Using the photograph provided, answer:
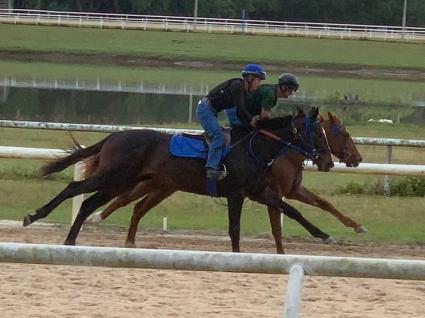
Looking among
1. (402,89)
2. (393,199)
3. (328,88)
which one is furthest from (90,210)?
(402,89)

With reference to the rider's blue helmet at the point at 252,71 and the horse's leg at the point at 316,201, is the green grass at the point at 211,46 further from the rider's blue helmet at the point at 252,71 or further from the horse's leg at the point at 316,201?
the rider's blue helmet at the point at 252,71

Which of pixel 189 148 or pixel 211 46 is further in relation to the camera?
pixel 211 46

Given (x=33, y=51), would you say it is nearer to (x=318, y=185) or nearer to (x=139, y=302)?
(x=318, y=185)

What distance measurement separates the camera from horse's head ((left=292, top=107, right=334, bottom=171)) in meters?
10.0

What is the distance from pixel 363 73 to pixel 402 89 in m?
7.68

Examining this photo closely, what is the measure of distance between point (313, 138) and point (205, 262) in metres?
5.87

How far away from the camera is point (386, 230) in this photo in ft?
38.7

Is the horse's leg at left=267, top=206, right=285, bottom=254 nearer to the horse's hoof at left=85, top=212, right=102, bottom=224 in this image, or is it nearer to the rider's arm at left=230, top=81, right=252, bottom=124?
the rider's arm at left=230, top=81, right=252, bottom=124

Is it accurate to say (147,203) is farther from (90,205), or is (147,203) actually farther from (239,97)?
(239,97)

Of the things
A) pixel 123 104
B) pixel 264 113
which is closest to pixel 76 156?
pixel 264 113

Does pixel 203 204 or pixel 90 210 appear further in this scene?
pixel 203 204

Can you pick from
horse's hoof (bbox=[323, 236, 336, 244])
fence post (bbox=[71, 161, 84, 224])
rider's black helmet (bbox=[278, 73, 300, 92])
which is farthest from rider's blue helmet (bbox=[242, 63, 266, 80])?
fence post (bbox=[71, 161, 84, 224])

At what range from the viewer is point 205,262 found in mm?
4297

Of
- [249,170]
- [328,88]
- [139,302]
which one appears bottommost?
[139,302]
